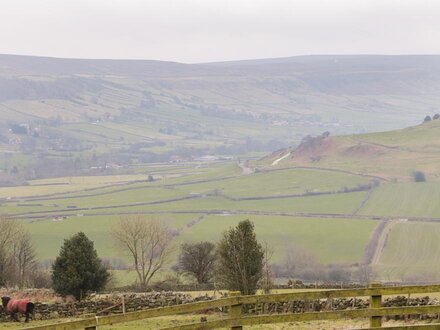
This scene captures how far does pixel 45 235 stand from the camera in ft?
496

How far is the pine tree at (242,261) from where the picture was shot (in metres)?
43.2

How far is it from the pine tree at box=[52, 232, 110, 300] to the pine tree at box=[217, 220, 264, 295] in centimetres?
781

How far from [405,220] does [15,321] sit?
12611cm

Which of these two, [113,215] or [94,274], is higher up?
[113,215]

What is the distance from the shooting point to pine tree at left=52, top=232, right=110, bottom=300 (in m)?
47.3

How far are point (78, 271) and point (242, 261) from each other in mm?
10297

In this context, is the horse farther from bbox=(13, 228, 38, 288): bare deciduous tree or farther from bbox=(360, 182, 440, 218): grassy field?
bbox=(360, 182, 440, 218): grassy field

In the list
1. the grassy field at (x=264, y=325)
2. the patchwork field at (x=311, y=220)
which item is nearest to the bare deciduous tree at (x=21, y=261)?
the patchwork field at (x=311, y=220)

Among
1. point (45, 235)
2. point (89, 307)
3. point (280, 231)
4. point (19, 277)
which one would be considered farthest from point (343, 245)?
point (89, 307)

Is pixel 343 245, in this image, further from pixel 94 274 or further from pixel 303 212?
pixel 94 274

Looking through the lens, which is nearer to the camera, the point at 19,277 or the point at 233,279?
the point at 233,279

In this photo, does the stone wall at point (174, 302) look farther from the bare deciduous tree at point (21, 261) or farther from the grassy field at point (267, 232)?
the grassy field at point (267, 232)

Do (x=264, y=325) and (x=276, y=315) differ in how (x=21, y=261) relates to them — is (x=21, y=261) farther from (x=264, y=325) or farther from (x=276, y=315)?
(x=276, y=315)

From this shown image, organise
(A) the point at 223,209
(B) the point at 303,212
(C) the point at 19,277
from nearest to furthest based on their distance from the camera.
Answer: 1. (C) the point at 19,277
2. (B) the point at 303,212
3. (A) the point at 223,209
